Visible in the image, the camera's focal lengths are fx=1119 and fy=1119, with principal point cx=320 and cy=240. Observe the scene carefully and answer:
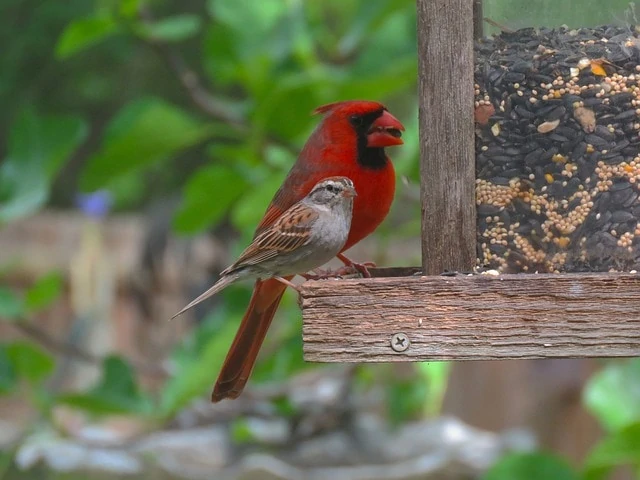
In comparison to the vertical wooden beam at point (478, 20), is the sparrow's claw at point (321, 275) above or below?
below

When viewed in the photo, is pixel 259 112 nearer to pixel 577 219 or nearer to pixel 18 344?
pixel 18 344

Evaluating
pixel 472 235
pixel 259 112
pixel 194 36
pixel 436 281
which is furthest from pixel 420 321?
pixel 194 36

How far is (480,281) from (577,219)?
1.42 ft

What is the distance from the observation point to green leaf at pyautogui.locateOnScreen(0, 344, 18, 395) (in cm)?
416

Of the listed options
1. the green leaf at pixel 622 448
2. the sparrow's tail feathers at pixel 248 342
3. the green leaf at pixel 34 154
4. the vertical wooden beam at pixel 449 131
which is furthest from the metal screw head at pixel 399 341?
the green leaf at pixel 34 154

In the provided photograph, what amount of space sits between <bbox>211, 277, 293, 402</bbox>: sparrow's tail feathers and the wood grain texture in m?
0.96

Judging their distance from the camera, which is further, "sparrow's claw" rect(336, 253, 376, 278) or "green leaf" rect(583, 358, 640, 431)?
"green leaf" rect(583, 358, 640, 431)

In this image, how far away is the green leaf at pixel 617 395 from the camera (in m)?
4.02

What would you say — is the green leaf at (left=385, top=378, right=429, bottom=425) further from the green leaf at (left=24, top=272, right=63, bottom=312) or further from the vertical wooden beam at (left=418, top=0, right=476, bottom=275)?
the vertical wooden beam at (left=418, top=0, right=476, bottom=275)

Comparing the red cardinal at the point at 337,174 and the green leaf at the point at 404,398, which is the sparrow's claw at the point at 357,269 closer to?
the red cardinal at the point at 337,174

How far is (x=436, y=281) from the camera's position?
2279 mm

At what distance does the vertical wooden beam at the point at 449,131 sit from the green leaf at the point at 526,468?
170 centimetres

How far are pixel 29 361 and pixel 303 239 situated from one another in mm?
1793

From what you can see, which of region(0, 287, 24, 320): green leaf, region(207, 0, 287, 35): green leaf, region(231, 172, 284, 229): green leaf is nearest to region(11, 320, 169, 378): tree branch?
region(0, 287, 24, 320): green leaf
